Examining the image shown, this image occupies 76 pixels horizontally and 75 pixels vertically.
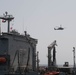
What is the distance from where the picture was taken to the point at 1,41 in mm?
43531

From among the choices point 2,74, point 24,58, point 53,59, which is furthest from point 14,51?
point 53,59

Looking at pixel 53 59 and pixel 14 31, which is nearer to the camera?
pixel 14 31

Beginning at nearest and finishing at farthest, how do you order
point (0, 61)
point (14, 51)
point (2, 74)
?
point (2, 74), point (0, 61), point (14, 51)

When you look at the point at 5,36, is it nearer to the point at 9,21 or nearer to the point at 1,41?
the point at 1,41

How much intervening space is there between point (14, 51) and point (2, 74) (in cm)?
1236

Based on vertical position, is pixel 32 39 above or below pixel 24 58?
above

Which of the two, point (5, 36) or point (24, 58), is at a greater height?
point (5, 36)

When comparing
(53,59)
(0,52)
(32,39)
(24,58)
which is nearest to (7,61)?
(0,52)

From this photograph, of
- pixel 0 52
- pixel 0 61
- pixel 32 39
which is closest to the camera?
pixel 0 61

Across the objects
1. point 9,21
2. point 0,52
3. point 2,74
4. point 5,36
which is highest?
point 9,21

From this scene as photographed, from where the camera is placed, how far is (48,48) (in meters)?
66.9

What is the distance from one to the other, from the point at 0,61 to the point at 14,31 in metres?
11.9

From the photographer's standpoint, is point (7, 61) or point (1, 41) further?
point (1, 41)

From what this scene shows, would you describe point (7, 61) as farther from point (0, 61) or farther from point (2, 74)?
point (2, 74)
